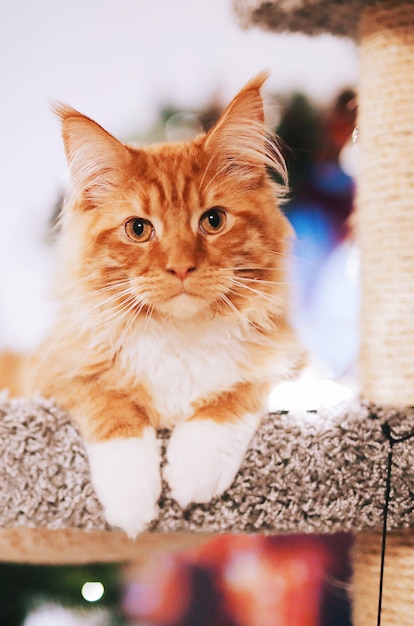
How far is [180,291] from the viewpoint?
0.97 meters

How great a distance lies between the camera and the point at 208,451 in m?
0.90

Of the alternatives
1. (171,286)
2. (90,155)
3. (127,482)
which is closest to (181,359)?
(171,286)

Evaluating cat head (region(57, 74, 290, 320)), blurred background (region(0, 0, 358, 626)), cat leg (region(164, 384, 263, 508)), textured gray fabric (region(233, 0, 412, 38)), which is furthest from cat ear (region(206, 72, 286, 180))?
cat leg (region(164, 384, 263, 508))

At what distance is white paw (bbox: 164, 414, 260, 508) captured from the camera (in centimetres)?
89

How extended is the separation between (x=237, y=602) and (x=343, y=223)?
101cm

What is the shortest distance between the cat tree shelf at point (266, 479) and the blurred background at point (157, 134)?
16.7 inches

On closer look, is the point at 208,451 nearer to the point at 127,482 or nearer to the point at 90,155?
the point at 127,482

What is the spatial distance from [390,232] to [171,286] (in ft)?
1.49

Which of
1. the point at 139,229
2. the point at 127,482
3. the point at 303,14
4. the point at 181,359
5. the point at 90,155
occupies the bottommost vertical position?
the point at 127,482

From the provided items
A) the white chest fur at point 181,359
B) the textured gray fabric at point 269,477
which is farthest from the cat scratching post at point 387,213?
the white chest fur at point 181,359

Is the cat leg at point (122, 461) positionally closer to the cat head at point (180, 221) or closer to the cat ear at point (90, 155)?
the cat head at point (180, 221)

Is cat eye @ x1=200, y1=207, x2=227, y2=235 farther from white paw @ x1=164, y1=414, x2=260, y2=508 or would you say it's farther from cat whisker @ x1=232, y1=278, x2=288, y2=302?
white paw @ x1=164, y1=414, x2=260, y2=508

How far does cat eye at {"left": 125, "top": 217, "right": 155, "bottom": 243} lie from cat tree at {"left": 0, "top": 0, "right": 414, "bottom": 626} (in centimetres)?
33

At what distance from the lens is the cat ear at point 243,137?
103 cm
